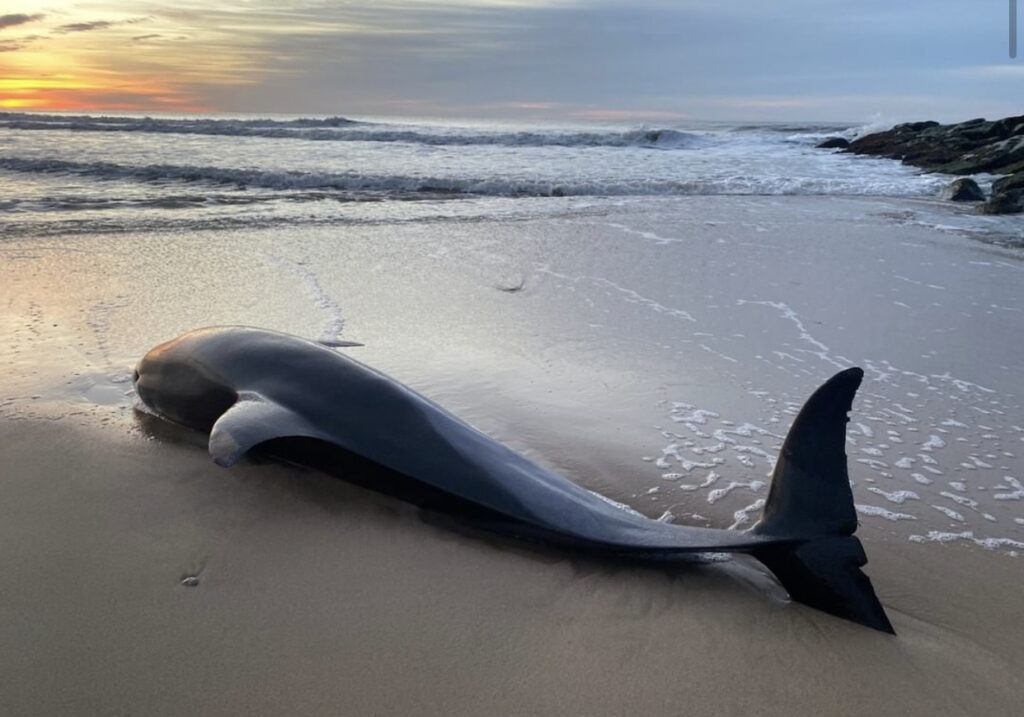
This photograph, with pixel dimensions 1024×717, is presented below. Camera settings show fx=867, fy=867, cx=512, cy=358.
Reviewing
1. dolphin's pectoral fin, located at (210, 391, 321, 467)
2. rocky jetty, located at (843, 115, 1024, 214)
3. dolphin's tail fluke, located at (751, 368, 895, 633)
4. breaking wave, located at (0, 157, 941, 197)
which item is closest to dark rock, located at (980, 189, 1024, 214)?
rocky jetty, located at (843, 115, 1024, 214)

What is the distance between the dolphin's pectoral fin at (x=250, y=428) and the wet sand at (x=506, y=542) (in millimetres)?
312

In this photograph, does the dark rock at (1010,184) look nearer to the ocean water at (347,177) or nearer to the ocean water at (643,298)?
the ocean water at (643,298)

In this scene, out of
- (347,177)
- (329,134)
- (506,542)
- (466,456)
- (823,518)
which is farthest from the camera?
(329,134)

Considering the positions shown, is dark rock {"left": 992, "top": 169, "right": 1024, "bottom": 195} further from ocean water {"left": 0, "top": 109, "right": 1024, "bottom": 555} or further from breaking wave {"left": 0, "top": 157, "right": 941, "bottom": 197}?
breaking wave {"left": 0, "top": 157, "right": 941, "bottom": 197}

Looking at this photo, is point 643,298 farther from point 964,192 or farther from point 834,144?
point 834,144

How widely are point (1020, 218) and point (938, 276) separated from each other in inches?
259

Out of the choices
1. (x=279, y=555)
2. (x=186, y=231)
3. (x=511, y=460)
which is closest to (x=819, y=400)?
(x=511, y=460)

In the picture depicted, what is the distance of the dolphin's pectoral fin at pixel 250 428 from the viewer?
344 cm

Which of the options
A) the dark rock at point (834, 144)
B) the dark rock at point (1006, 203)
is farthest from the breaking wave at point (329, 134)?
the dark rock at point (1006, 203)

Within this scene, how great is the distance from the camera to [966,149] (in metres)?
28.1

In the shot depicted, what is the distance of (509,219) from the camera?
1288 centimetres

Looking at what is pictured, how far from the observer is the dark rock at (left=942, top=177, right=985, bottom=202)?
1684 centimetres

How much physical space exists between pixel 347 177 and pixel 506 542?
15.9 m

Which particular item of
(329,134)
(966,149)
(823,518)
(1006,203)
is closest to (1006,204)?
(1006,203)
